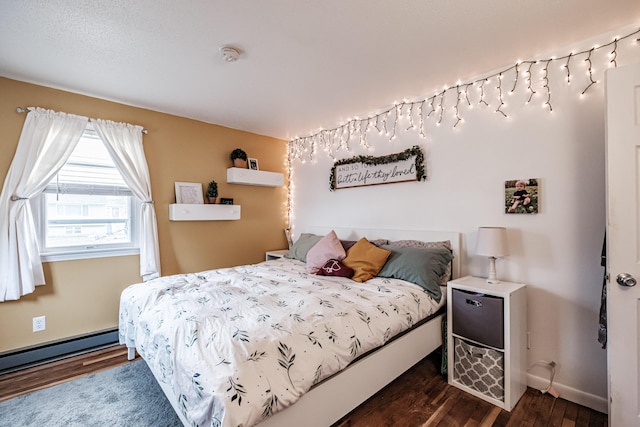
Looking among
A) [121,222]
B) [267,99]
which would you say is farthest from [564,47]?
[121,222]

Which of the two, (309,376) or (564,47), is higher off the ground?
(564,47)

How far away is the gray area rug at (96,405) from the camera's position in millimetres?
1785

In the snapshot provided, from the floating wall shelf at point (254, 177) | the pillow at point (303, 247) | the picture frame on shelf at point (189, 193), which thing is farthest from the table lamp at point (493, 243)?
the picture frame on shelf at point (189, 193)

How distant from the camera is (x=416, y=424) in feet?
5.74

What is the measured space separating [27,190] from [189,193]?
1377 mm

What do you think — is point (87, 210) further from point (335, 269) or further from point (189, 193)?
point (335, 269)

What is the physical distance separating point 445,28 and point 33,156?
353cm

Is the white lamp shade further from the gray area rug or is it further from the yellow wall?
the yellow wall

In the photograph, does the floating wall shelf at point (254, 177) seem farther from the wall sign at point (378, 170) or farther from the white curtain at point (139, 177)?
the white curtain at point (139, 177)

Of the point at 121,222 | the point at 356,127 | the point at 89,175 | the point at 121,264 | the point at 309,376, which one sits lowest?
the point at 309,376

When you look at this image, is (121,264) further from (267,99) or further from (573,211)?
(573,211)

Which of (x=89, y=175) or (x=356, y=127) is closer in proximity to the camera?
(x=89, y=175)

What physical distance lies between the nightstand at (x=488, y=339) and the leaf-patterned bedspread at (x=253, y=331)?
25 cm

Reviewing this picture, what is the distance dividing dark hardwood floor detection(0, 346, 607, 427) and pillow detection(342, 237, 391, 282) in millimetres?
862
